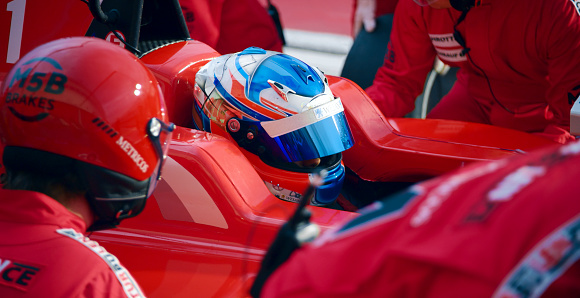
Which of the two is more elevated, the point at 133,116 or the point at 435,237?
the point at 435,237

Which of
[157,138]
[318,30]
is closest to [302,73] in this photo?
[157,138]

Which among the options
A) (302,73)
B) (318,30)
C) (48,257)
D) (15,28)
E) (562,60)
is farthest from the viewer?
(318,30)

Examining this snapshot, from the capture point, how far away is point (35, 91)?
1268 mm

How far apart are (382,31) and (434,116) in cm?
73

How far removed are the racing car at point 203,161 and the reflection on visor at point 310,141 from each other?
0.13 metres

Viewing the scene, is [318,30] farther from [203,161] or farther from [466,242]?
[466,242]

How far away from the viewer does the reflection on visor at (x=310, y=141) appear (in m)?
2.10

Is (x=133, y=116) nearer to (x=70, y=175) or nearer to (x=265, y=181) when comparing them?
(x=70, y=175)

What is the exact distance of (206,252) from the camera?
1782mm

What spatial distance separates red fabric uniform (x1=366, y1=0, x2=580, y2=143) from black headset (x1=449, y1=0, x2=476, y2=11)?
0.05 m

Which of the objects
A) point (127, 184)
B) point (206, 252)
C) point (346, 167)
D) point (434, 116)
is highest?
point (127, 184)

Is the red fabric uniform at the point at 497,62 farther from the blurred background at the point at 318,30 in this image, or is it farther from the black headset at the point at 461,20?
Result: the blurred background at the point at 318,30

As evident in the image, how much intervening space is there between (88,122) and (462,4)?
6.59ft

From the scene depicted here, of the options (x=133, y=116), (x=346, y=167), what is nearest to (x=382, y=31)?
(x=346, y=167)
